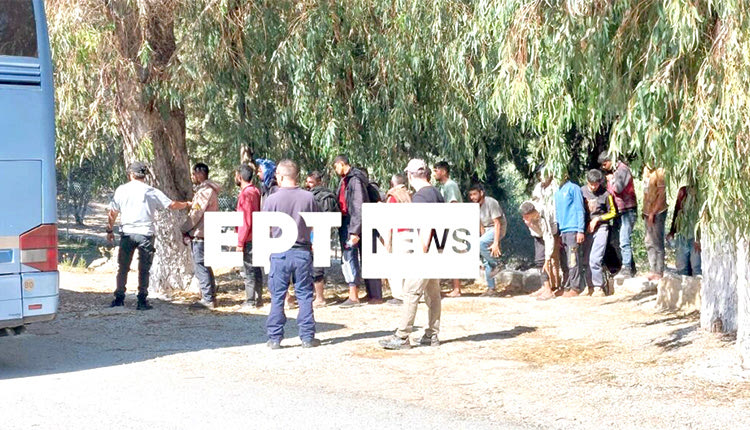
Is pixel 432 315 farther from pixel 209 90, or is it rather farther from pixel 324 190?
pixel 209 90

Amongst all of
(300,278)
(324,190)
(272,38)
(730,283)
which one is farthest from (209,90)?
(730,283)

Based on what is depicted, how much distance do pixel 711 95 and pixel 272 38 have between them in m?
8.33

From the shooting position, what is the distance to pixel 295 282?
11289mm

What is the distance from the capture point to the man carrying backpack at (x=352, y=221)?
14.2 metres

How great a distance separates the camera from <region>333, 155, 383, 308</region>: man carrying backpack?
561 inches

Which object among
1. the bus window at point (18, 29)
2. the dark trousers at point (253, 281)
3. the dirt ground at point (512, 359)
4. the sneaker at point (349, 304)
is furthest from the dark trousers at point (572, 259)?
the bus window at point (18, 29)

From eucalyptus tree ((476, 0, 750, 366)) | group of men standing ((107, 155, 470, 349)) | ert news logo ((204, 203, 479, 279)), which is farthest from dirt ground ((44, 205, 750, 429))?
eucalyptus tree ((476, 0, 750, 366))

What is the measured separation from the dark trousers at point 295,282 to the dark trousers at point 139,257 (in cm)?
324

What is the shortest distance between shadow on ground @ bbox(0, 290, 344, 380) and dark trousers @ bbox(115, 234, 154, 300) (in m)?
0.29

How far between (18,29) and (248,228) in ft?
15.9

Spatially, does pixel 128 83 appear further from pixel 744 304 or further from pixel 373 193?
pixel 744 304

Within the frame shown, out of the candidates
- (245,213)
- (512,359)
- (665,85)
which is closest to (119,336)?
(245,213)

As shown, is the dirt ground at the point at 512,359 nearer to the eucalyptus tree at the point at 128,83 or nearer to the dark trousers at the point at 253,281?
the dark trousers at the point at 253,281

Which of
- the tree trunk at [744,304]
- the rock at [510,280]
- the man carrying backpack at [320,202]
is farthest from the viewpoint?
the rock at [510,280]
